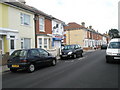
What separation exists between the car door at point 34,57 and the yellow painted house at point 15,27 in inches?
190

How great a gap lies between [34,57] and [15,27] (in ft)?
21.4

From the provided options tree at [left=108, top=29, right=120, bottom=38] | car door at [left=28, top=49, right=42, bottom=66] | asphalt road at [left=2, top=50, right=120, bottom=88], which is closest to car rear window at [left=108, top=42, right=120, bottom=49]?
asphalt road at [left=2, top=50, right=120, bottom=88]

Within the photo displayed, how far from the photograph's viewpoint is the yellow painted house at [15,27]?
12.7m

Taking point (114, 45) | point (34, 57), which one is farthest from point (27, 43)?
point (114, 45)

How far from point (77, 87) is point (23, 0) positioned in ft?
62.8

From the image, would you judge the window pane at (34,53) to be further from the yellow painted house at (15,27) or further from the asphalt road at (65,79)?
the yellow painted house at (15,27)

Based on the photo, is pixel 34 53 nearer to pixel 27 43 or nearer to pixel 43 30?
pixel 27 43

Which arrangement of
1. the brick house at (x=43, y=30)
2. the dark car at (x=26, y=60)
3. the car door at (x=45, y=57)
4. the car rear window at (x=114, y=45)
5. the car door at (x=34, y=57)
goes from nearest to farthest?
the dark car at (x=26, y=60)
the car door at (x=34, y=57)
the car door at (x=45, y=57)
the car rear window at (x=114, y=45)
the brick house at (x=43, y=30)

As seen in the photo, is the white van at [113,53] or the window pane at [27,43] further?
the window pane at [27,43]

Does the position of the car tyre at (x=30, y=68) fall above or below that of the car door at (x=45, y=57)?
below

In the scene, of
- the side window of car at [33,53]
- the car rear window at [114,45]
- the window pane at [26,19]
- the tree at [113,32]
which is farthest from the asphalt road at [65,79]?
the tree at [113,32]

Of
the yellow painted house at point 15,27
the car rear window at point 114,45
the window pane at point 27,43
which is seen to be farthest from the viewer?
the window pane at point 27,43

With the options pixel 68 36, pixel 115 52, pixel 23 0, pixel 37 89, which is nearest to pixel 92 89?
pixel 37 89

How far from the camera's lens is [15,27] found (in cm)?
1394
